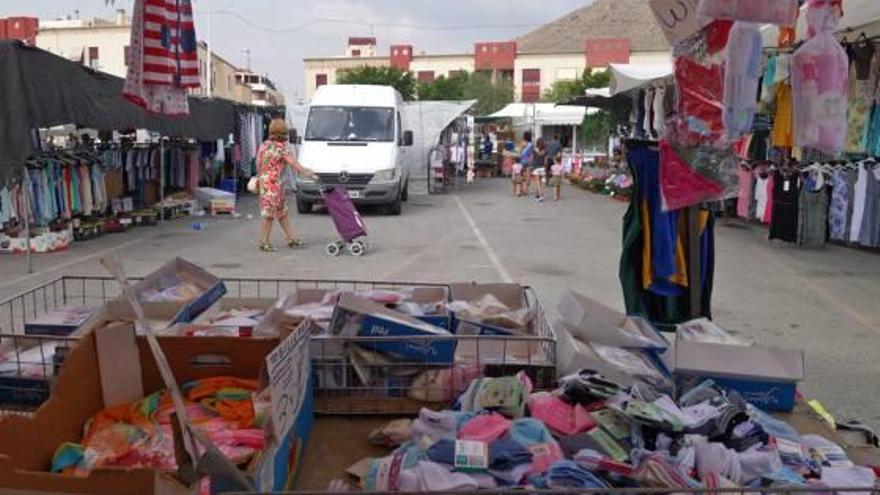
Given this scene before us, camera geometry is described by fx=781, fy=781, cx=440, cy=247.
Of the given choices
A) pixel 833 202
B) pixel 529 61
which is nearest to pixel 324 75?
pixel 529 61

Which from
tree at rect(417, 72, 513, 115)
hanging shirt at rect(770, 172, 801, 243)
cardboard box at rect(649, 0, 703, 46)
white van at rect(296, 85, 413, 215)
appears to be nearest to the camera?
cardboard box at rect(649, 0, 703, 46)

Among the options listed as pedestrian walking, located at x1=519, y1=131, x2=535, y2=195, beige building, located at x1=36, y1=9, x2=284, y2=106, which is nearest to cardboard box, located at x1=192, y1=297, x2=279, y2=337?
pedestrian walking, located at x1=519, y1=131, x2=535, y2=195

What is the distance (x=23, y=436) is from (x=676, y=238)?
3.37m

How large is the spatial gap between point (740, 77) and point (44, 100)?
831 centimetres

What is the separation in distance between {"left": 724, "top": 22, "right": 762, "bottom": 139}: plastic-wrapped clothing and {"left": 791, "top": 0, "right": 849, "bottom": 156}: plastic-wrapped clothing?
637mm

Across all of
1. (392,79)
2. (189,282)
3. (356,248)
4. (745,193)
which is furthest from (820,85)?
(392,79)

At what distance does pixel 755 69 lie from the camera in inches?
157

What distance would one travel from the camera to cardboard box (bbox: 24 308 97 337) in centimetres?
299

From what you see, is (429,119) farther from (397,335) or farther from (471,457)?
(471,457)

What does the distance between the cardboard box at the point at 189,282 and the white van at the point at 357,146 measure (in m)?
12.9

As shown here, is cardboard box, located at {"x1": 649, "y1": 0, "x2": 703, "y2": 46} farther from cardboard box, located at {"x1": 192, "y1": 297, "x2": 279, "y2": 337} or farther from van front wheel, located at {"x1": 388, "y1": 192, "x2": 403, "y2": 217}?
van front wheel, located at {"x1": 388, "y1": 192, "x2": 403, "y2": 217}

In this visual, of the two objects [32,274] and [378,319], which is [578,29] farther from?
[378,319]

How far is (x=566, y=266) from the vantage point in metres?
10.5

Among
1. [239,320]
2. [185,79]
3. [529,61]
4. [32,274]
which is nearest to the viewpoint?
[239,320]
